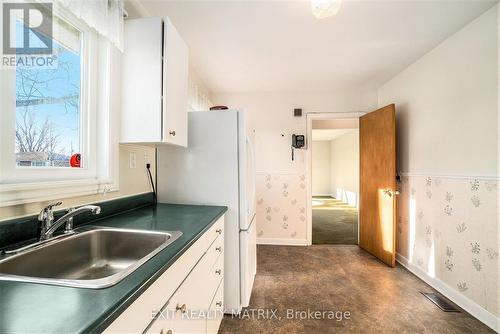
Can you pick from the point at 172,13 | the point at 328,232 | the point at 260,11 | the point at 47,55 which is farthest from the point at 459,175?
the point at 47,55

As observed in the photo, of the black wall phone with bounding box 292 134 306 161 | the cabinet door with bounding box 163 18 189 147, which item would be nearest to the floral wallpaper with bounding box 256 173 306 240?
the black wall phone with bounding box 292 134 306 161

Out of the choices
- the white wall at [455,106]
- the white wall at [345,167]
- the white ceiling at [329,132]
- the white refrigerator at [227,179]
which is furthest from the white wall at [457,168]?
the white wall at [345,167]

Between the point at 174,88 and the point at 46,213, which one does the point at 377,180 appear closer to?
the point at 174,88

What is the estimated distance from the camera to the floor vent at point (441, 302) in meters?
1.82

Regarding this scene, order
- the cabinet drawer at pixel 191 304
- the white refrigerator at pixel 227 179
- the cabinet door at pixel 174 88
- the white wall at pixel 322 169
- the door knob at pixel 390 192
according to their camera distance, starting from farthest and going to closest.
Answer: the white wall at pixel 322 169 → the door knob at pixel 390 192 → the white refrigerator at pixel 227 179 → the cabinet door at pixel 174 88 → the cabinet drawer at pixel 191 304

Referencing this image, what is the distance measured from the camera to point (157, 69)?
1.38 metres

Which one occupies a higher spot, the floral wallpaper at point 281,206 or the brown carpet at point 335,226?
the floral wallpaper at point 281,206

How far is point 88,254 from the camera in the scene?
104 cm

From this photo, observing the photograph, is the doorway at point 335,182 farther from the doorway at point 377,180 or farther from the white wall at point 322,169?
the doorway at point 377,180

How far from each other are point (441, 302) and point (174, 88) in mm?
2727

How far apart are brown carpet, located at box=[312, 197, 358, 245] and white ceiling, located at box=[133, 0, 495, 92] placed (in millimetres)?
2359

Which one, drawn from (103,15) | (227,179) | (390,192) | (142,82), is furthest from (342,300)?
(103,15)

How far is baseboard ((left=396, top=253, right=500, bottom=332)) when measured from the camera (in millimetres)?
1610

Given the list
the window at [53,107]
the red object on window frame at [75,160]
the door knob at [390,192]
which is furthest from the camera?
the door knob at [390,192]
